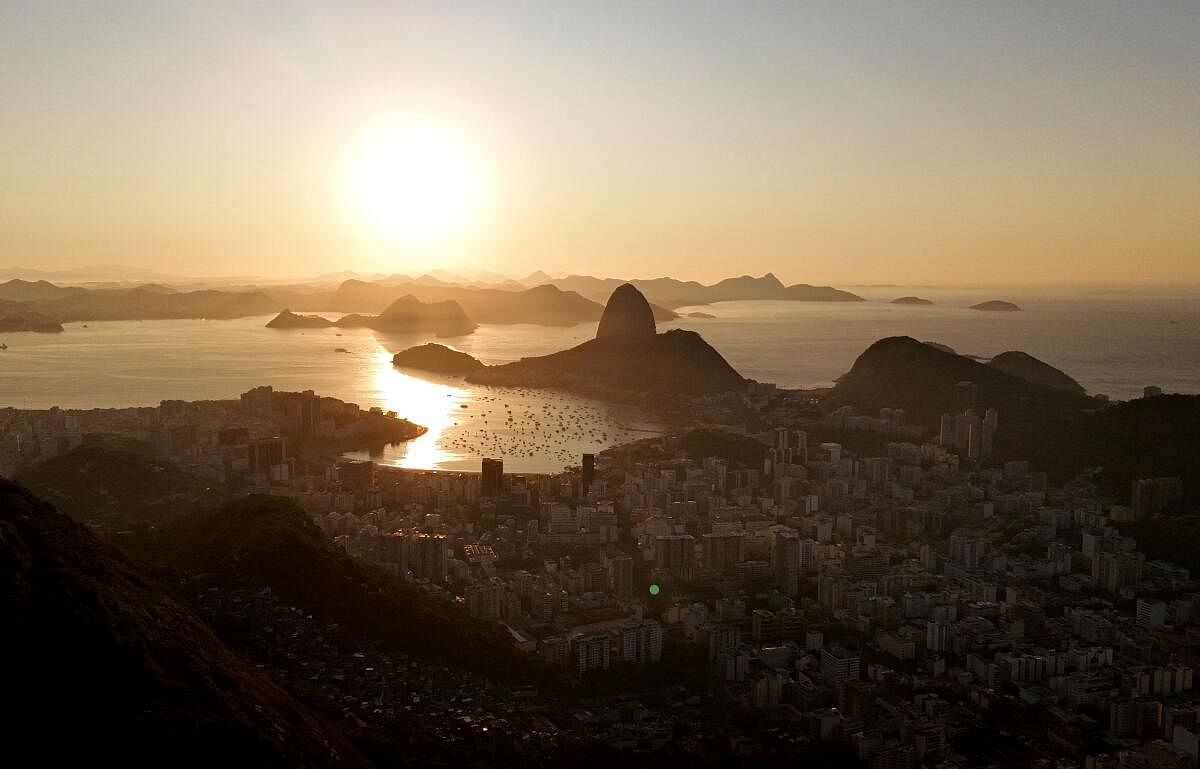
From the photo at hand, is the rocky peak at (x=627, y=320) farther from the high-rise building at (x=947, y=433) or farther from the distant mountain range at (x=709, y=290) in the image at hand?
the distant mountain range at (x=709, y=290)

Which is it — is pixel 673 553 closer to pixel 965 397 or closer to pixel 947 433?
pixel 947 433

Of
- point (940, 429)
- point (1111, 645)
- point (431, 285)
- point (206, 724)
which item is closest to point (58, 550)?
point (206, 724)

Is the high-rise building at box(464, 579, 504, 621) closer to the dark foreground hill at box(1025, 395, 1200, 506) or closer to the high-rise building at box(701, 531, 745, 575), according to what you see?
the high-rise building at box(701, 531, 745, 575)

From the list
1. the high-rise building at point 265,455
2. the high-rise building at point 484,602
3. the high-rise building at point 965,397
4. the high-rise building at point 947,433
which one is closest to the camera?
the high-rise building at point 484,602

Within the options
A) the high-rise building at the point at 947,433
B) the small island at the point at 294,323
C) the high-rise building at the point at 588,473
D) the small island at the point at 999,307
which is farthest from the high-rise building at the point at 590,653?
the small island at the point at 999,307

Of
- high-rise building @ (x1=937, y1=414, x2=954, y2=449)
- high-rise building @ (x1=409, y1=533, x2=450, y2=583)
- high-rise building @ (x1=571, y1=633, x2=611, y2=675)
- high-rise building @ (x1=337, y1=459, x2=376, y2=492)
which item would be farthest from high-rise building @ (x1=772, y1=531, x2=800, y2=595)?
high-rise building @ (x1=937, y1=414, x2=954, y2=449)

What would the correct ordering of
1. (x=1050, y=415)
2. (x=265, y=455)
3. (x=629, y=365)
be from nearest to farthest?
1. (x=265, y=455)
2. (x=1050, y=415)
3. (x=629, y=365)

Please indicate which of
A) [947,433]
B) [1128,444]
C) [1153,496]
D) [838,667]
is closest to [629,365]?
[947,433]
